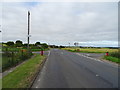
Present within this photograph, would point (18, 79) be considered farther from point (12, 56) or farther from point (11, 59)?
point (11, 59)

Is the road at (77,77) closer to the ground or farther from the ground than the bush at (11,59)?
closer to the ground

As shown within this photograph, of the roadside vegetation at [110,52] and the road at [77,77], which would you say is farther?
the roadside vegetation at [110,52]

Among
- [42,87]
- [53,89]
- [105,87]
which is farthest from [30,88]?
[105,87]

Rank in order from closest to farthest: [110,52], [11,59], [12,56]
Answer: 1. [12,56]
2. [11,59]
3. [110,52]

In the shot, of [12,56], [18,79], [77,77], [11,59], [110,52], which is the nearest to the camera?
[18,79]

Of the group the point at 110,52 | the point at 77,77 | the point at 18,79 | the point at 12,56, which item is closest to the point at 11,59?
the point at 12,56

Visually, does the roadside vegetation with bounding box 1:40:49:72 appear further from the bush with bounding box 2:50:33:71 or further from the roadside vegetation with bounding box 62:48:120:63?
the roadside vegetation with bounding box 62:48:120:63

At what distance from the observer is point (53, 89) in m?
5.60

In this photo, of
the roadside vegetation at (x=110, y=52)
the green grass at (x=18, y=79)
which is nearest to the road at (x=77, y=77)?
the green grass at (x=18, y=79)

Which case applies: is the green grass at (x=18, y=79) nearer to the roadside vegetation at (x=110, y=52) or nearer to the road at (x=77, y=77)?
the road at (x=77, y=77)

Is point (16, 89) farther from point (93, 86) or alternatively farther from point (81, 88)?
point (93, 86)

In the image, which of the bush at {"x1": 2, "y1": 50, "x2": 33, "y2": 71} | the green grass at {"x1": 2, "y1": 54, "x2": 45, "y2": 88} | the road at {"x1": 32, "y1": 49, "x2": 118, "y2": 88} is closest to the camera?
the green grass at {"x1": 2, "y1": 54, "x2": 45, "y2": 88}

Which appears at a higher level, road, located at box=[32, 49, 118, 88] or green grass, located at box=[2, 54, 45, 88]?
green grass, located at box=[2, 54, 45, 88]

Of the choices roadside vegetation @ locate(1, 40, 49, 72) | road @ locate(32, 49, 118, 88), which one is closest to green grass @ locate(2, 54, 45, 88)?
road @ locate(32, 49, 118, 88)
